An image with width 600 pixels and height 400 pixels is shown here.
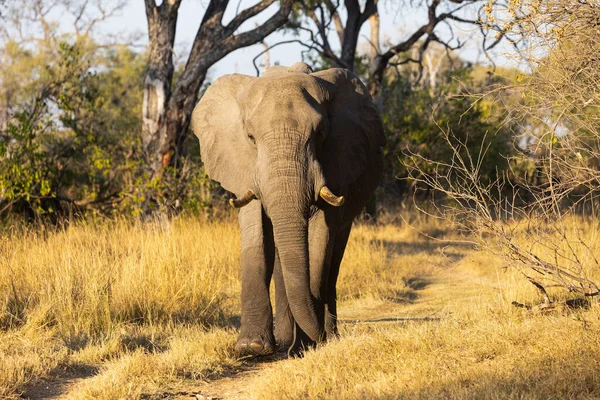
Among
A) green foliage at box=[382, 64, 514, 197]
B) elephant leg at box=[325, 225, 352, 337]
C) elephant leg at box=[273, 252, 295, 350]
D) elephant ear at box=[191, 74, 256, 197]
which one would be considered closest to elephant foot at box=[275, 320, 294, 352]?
elephant leg at box=[273, 252, 295, 350]

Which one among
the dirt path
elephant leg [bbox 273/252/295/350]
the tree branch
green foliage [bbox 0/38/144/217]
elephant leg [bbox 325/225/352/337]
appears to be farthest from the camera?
the tree branch

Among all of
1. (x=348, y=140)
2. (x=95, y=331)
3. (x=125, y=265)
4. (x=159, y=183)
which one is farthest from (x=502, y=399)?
(x=159, y=183)

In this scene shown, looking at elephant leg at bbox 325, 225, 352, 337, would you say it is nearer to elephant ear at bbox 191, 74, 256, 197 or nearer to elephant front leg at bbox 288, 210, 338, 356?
elephant front leg at bbox 288, 210, 338, 356

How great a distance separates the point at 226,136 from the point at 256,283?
122 cm

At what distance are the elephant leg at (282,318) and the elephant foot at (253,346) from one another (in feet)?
1.39

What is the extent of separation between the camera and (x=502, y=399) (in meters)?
4.19

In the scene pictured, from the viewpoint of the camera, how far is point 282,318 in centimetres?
673

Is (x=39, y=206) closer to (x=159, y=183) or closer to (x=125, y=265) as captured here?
(x=159, y=183)

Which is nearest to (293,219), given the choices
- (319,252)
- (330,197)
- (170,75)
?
(330,197)

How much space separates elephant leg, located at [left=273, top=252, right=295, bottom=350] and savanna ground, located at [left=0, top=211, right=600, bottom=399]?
323 millimetres

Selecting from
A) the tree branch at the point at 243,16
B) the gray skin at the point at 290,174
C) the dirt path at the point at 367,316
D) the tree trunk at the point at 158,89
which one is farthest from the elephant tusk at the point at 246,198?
the tree branch at the point at 243,16

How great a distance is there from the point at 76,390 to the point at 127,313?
2.08 m

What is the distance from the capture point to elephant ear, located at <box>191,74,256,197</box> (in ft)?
20.9

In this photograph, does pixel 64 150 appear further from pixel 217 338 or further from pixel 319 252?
pixel 319 252
